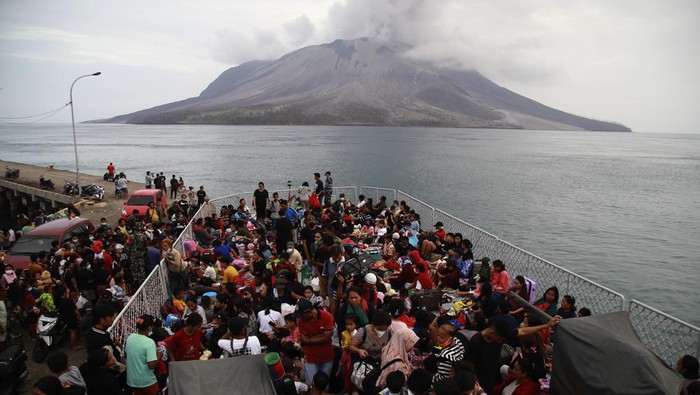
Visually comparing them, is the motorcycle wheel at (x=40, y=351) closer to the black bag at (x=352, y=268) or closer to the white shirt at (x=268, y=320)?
the white shirt at (x=268, y=320)

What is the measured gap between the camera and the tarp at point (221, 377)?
156 inches

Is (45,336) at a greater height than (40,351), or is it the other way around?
(45,336)

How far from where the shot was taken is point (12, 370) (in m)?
6.68

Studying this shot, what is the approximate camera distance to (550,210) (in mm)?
37781

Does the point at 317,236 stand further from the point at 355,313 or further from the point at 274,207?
the point at 274,207

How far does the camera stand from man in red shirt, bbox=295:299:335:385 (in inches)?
220

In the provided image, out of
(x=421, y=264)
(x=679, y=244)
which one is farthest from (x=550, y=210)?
(x=421, y=264)

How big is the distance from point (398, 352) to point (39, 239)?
12.4m

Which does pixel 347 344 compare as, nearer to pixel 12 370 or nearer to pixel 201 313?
pixel 201 313

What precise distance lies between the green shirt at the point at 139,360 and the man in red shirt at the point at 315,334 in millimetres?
1915

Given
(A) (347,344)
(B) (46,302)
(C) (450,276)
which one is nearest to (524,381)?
(A) (347,344)

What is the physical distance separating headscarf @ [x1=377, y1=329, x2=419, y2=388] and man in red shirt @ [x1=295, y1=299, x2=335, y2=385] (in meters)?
0.93

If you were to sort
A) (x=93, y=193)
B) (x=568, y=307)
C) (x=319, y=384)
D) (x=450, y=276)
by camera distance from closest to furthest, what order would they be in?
1. (x=319, y=384)
2. (x=568, y=307)
3. (x=450, y=276)
4. (x=93, y=193)

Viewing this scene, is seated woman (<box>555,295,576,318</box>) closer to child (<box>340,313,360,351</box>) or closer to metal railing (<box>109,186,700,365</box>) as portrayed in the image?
metal railing (<box>109,186,700,365</box>)
